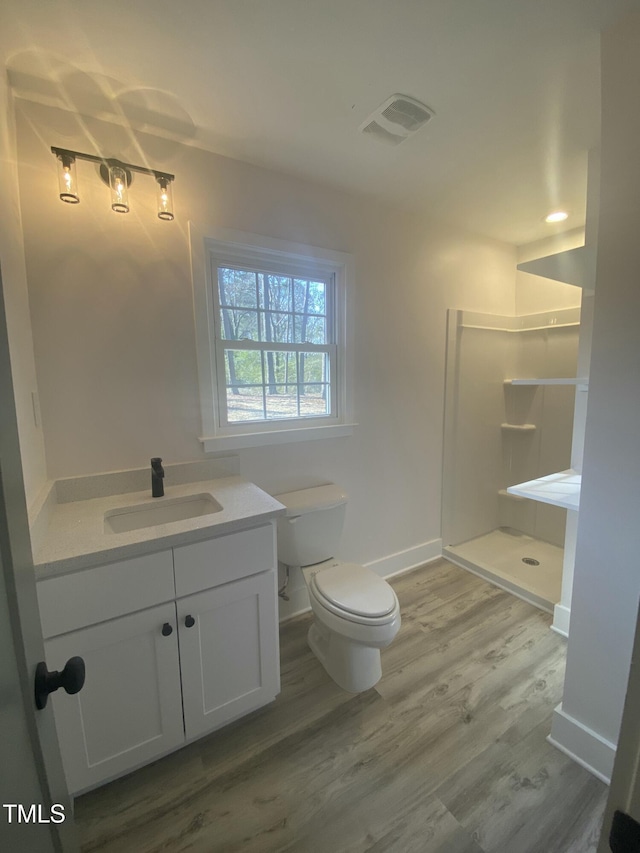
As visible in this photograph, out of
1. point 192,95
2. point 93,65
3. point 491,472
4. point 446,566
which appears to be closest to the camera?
point 93,65

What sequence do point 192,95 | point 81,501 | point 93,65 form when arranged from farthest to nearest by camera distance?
point 81,501 < point 192,95 < point 93,65

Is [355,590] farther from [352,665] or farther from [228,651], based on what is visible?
[228,651]

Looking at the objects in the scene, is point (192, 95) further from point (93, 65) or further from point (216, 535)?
point (216, 535)

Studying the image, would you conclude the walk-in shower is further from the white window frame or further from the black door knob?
the black door knob

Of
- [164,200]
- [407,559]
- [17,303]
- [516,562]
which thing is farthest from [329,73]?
[516,562]

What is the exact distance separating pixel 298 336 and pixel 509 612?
2.03 metres

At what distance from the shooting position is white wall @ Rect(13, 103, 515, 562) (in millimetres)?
1416

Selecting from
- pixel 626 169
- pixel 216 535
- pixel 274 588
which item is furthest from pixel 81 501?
pixel 626 169

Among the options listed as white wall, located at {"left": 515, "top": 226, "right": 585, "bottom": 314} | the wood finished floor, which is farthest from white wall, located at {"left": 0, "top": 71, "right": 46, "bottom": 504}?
white wall, located at {"left": 515, "top": 226, "right": 585, "bottom": 314}

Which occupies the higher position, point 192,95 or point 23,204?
point 192,95

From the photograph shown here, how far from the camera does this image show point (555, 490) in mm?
1599

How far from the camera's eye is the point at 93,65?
119 cm

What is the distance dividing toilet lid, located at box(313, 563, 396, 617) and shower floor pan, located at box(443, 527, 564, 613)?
118 cm

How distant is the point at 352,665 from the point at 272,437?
1.12m
